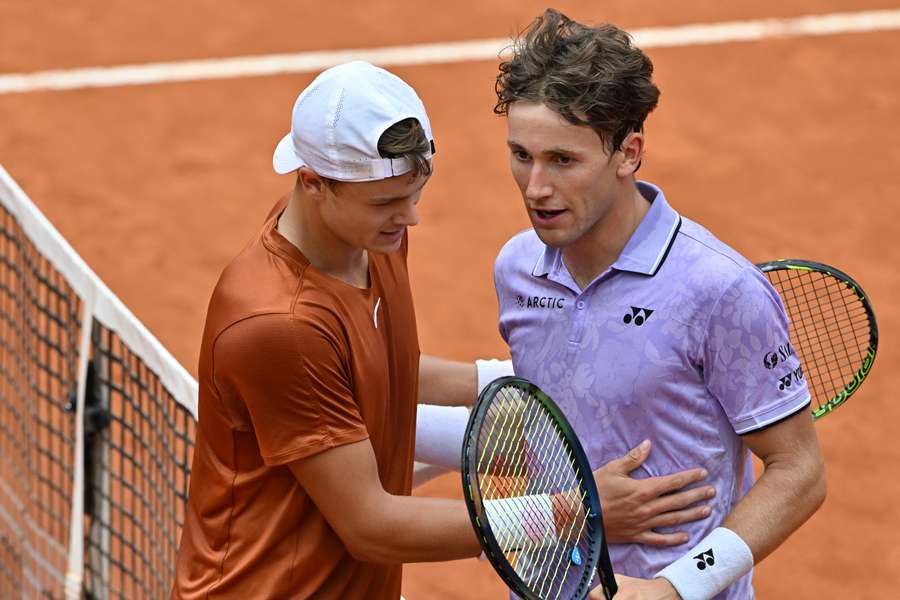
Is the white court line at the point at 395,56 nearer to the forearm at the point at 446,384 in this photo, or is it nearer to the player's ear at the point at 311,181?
the forearm at the point at 446,384

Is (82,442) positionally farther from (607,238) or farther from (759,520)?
(759,520)

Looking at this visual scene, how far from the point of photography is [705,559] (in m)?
3.24

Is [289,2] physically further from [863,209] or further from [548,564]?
[548,564]

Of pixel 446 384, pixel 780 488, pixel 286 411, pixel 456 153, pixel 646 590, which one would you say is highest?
pixel 456 153

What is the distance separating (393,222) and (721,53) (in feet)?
21.3

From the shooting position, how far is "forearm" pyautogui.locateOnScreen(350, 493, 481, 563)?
3.29m

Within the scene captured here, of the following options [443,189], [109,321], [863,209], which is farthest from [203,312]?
[863,209]

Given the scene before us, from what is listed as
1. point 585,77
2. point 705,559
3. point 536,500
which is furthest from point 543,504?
point 585,77

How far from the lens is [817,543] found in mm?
6266

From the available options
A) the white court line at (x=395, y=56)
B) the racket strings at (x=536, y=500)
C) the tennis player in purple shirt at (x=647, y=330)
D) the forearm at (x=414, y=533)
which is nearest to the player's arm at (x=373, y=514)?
the forearm at (x=414, y=533)

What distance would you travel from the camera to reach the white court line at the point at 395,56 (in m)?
9.53

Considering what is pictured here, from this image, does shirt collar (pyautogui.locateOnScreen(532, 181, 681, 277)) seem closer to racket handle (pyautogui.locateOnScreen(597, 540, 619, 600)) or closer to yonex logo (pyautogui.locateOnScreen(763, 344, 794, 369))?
yonex logo (pyautogui.locateOnScreen(763, 344, 794, 369))

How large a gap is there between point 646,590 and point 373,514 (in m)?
0.60

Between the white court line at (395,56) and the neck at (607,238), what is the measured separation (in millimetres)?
6184
